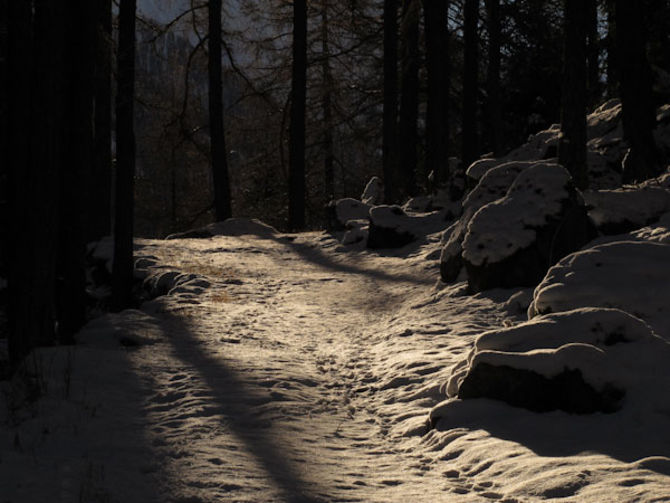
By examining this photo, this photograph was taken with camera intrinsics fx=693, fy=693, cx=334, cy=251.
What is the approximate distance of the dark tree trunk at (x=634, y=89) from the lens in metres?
13.2

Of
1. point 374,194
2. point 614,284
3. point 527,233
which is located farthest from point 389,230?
point 614,284

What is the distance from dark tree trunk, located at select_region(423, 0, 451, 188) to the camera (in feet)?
62.8

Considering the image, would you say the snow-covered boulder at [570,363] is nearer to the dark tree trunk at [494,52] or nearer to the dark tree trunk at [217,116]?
the dark tree trunk at [494,52]

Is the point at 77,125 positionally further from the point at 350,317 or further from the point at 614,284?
the point at 614,284

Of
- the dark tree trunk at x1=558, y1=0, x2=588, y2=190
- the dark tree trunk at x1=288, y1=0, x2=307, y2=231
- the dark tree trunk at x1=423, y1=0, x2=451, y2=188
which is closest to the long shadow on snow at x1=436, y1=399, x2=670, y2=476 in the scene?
the dark tree trunk at x1=558, y1=0, x2=588, y2=190

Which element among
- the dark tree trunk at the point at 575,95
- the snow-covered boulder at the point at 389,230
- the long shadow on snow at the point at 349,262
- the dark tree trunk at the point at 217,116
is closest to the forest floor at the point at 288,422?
the long shadow on snow at the point at 349,262

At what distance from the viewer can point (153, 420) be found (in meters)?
5.49

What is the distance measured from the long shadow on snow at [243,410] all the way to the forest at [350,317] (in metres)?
0.03

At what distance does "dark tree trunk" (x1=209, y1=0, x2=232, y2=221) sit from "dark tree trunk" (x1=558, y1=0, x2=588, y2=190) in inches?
501

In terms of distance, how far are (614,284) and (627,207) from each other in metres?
4.27

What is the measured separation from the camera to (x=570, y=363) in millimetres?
5090

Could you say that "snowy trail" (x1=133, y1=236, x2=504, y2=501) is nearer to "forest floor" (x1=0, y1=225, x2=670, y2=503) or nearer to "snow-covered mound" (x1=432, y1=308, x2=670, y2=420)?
"forest floor" (x1=0, y1=225, x2=670, y2=503)

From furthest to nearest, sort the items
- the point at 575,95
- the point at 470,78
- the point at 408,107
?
the point at 408,107, the point at 470,78, the point at 575,95

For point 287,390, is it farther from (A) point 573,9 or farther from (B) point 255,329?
(A) point 573,9
